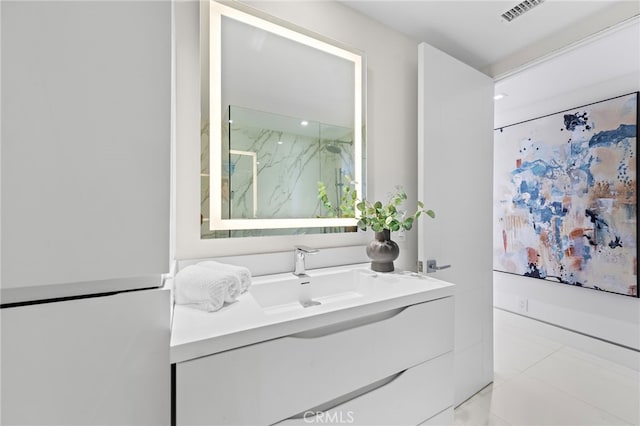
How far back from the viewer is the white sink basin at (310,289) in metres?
1.10

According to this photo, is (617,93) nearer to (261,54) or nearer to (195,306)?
(261,54)

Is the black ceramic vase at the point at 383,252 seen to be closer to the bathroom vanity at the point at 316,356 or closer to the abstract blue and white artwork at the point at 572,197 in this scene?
the bathroom vanity at the point at 316,356

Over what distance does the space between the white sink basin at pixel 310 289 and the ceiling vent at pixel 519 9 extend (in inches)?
64.3

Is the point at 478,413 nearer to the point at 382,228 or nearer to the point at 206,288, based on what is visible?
the point at 382,228

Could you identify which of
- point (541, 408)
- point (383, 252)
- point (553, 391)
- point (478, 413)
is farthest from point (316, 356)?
point (553, 391)

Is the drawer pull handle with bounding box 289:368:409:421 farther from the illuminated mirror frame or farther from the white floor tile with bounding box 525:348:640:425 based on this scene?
the white floor tile with bounding box 525:348:640:425

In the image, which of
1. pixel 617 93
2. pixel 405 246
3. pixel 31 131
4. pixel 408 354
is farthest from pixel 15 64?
pixel 617 93

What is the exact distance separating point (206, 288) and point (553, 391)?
90.0 inches

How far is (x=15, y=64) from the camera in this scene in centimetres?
36

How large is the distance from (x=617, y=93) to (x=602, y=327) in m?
1.88

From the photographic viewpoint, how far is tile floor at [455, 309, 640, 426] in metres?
1.53

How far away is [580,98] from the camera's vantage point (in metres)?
2.35

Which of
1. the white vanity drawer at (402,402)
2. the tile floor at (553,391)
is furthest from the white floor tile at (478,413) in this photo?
the white vanity drawer at (402,402)

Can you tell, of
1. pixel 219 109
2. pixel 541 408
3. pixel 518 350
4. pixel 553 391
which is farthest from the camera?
pixel 518 350
